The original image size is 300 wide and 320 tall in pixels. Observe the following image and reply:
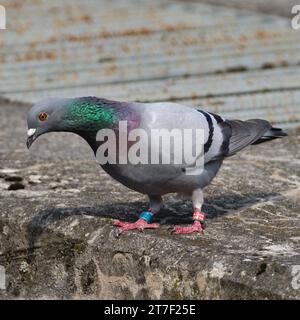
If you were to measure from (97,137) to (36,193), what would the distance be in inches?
46.5

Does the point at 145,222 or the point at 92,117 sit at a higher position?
the point at 92,117

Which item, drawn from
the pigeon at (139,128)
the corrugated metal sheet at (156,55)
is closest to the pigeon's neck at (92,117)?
the pigeon at (139,128)

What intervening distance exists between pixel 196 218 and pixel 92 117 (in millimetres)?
783

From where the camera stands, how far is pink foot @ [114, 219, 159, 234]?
17.6ft

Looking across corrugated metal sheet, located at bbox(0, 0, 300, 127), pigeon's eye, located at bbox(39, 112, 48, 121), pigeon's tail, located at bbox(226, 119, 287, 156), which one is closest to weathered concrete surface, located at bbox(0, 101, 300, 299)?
pigeon's tail, located at bbox(226, 119, 287, 156)

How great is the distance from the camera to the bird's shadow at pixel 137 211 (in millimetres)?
5652

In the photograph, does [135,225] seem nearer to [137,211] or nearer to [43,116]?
[137,211]

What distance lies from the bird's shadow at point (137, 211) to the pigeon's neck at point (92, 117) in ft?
2.24

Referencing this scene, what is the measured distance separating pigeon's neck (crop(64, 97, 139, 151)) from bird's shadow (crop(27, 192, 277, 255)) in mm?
682

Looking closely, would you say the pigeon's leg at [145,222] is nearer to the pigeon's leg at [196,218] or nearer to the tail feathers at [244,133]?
the pigeon's leg at [196,218]

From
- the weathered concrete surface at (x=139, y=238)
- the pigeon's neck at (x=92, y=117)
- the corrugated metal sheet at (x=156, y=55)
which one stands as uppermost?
the corrugated metal sheet at (x=156, y=55)

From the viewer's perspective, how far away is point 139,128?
5117 millimetres

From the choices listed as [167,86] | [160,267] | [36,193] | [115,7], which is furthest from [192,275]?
[115,7]

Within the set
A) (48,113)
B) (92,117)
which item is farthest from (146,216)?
(48,113)
